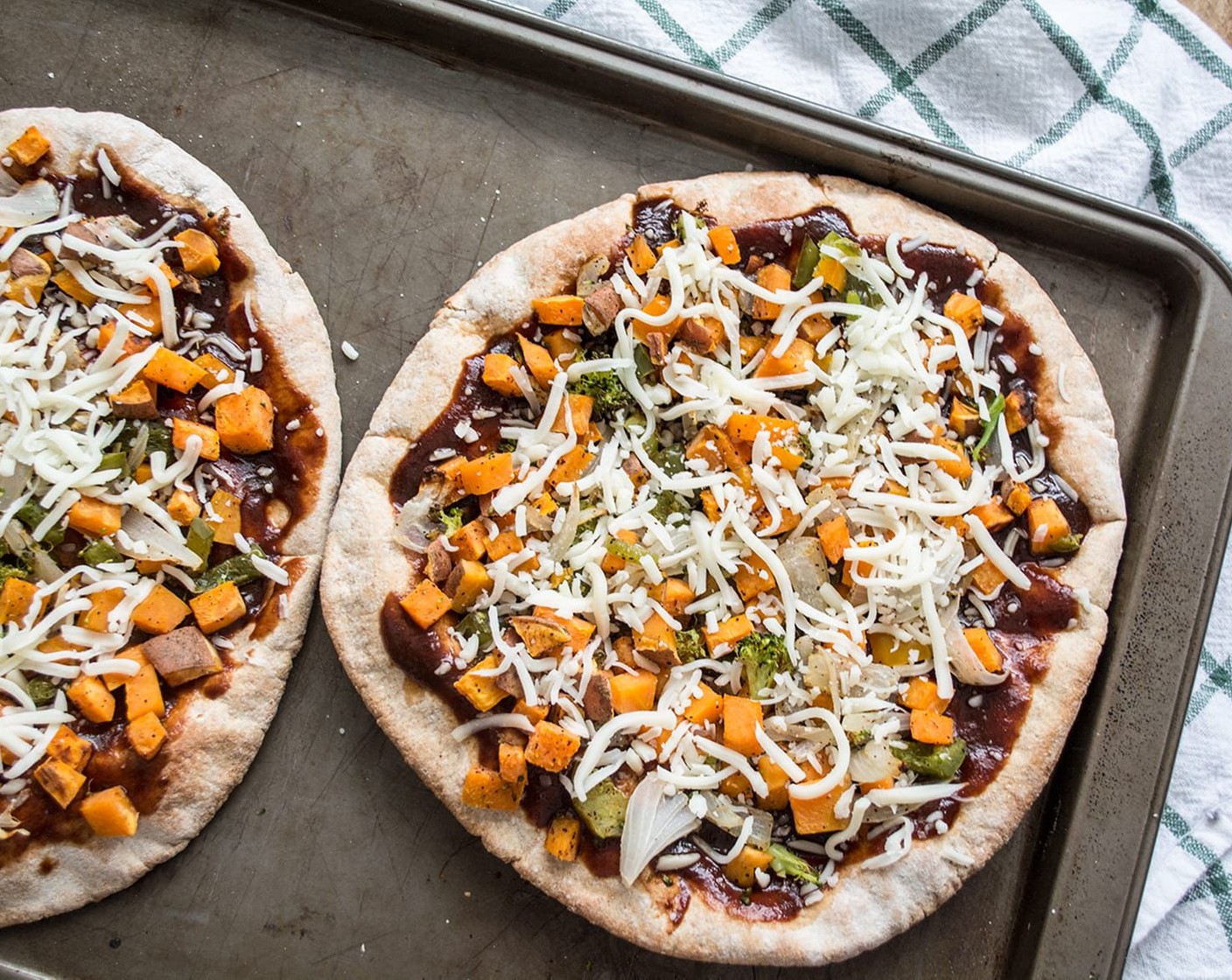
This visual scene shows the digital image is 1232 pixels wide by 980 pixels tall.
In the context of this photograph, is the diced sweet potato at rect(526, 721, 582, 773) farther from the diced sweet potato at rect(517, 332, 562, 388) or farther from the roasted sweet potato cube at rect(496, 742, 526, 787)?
the diced sweet potato at rect(517, 332, 562, 388)

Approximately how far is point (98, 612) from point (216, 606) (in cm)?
39

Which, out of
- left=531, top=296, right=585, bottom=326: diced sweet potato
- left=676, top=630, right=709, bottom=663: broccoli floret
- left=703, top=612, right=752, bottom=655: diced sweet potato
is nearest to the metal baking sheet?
left=531, top=296, right=585, bottom=326: diced sweet potato

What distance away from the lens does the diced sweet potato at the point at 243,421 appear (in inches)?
144

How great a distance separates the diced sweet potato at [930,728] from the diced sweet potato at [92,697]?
9.14ft

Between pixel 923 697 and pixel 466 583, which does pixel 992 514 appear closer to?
pixel 923 697

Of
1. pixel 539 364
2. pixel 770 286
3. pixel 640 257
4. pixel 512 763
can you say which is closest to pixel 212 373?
pixel 539 364

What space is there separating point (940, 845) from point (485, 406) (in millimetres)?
2263

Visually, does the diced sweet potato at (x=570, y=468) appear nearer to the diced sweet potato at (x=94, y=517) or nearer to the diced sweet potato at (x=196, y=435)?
the diced sweet potato at (x=196, y=435)

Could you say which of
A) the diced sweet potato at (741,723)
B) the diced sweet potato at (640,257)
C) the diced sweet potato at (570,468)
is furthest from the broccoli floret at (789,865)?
the diced sweet potato at (640,257)

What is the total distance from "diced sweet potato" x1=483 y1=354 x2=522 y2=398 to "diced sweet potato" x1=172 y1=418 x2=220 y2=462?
0.99 meters

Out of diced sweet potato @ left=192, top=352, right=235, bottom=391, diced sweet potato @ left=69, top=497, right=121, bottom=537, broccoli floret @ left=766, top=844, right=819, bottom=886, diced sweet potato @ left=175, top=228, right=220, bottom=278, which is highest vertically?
diced sweet potato @ left=175, top=228, right=220, bottom=278

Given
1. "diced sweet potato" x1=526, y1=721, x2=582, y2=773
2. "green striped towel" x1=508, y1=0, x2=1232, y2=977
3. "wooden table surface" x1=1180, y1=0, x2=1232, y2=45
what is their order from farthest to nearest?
"wooden table surface" x1=1180, y1=0, x2=1232, y2=45 → "green striped towel" x1=508, y1=0, x2=1232, y2=977 → "diced sweet potato" x1=526, y1=721, x2=582, y2=773

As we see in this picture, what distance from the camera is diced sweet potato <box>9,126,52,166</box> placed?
12.3ft

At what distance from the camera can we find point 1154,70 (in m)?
4.41
